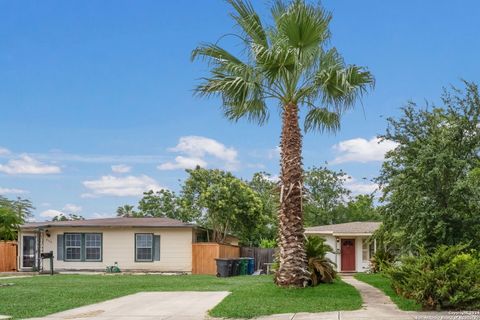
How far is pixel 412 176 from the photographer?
53.7 ft

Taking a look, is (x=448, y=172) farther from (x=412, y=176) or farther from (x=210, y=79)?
(x=210, y=79)

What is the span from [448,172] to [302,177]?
12.9 feet

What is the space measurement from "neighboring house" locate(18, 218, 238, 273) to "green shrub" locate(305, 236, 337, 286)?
12604 mm

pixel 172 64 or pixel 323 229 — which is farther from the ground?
pixel 172 64

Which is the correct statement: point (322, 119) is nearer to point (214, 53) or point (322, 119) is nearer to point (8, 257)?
point (214, 53)

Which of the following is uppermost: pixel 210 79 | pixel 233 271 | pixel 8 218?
pixel 210 79

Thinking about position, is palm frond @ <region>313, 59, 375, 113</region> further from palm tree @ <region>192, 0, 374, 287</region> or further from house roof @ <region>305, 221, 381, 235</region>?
house roof @ <region>305, 221, 381, 235</region>

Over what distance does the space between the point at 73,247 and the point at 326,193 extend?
2836cm

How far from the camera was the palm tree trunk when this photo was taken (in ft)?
53.5

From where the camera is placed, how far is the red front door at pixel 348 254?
1292 inches

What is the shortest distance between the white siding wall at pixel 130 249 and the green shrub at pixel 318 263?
12.9 metres

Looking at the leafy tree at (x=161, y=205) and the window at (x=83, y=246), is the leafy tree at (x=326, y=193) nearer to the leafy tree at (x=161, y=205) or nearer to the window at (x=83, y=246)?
the leafy tree at (x=161, y=205)

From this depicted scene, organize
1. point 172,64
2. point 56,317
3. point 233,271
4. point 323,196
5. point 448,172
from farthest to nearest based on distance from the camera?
point 323,196
point 233,271
point 172,64
point 448,172
point 56,317

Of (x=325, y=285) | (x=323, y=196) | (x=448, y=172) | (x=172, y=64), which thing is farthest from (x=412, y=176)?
(x=323, y=196)
